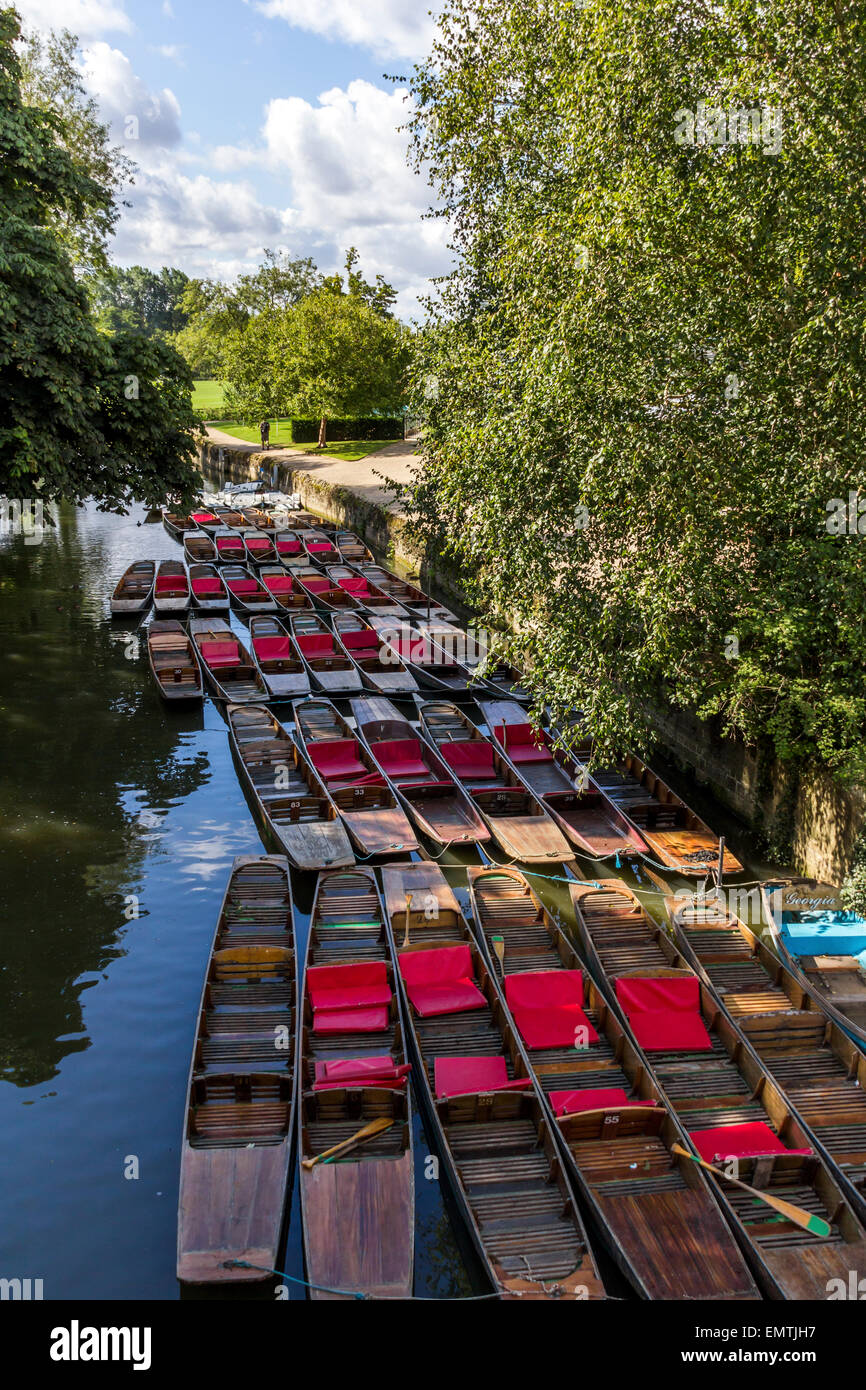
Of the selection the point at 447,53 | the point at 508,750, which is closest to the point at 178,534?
the point at 447,53

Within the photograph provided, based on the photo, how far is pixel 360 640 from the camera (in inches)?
943

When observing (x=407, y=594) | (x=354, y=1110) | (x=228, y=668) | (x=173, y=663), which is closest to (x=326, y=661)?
(x=228, y=668)

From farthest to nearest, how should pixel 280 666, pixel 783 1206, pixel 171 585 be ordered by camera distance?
pixel 171 585 → pixel 280 666 → pixel 783 1206

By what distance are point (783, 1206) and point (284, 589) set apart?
23095 mm

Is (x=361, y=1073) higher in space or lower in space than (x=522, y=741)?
lower

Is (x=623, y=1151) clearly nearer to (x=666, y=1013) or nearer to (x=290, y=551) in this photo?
(x=666, y=1013)

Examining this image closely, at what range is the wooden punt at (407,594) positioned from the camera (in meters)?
26.8

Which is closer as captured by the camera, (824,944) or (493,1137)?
(493,1137)

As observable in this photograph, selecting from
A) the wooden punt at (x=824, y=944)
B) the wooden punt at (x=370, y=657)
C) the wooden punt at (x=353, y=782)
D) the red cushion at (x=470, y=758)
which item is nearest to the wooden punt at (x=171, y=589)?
the wooden punt at (x=370, y=657)

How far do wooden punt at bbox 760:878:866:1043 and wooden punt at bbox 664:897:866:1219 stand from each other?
0.29 m

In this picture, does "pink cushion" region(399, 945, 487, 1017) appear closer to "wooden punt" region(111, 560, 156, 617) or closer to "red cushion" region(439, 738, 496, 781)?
"red cushion" region(439, 738, 496, 781)

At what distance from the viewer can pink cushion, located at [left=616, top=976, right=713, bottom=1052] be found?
10625 millimetres

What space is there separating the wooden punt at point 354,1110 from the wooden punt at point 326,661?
9.04m

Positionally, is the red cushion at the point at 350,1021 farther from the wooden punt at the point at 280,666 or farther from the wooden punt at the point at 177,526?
the wooden punt at the point at 177,526
